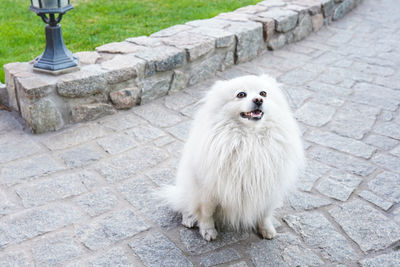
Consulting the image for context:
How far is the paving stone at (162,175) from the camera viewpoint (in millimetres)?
3053

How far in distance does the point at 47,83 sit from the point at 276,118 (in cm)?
222

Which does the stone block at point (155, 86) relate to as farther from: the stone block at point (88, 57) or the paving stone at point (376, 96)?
the paving stone at point (376, 96)

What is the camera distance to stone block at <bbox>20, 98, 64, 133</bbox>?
11.5 feet

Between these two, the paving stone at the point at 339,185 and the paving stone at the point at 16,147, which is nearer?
the paving stone at the point at 339,185

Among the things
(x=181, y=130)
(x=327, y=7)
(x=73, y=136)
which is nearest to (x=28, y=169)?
(x=73, y=136)

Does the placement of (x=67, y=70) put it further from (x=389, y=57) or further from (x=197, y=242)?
(x=389, y=57)

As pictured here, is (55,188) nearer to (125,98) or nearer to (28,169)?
(28,169)

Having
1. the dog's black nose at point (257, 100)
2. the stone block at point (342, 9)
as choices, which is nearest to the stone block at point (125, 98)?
the dog's black nose at point (257, 100)

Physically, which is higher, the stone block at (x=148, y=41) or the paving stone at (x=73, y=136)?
the stone block at (x=148, y=41)

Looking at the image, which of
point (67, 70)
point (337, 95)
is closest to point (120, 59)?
point (67, 70)

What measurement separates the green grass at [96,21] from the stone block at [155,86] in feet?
4.06

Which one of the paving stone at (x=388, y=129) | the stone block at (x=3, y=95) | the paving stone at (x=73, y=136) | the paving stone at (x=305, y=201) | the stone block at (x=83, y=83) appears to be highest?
the stone block at (x=83, y=83)

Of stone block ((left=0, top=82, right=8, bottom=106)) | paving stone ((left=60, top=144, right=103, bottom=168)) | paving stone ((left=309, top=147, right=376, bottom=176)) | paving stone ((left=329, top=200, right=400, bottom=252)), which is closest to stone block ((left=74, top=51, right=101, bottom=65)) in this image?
stone block ((left=0, top=82, right=8, bottom=106))

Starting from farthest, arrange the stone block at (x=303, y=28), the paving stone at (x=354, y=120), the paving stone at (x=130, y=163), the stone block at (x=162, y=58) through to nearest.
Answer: the stone block at (x=303, y=28), the stone block at (x=162, y=58), the paving stone at (x=354, y=120), the paving stone at (x=130, y=163)
